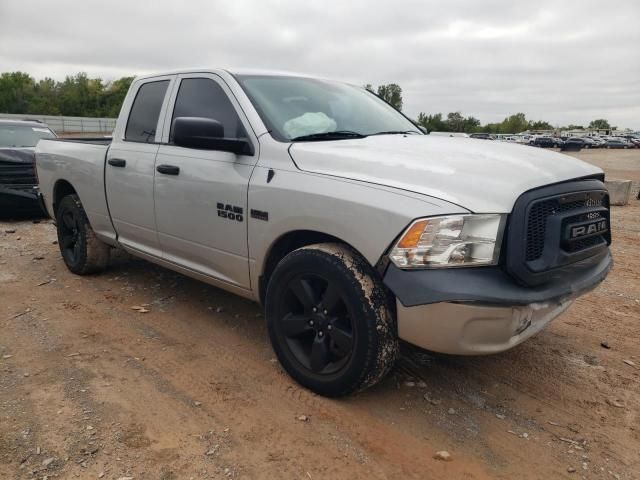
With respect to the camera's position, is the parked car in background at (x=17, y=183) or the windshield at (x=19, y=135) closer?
the parked car in background at (x=17, y=183)

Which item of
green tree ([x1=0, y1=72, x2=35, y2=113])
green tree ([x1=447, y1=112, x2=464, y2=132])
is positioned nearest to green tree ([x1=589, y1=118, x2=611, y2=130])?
green tree ([x1=447, y1=112, x2=464, y2=132])

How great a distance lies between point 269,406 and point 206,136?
1598 millimetres

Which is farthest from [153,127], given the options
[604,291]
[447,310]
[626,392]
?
[604,291]

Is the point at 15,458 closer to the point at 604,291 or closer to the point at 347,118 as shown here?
the point at 347,118

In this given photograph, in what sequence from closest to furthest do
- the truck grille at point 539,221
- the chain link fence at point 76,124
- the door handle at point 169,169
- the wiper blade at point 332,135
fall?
the truck grille at point 539,221 → the wiper blade at point 332,135 → the door handle at point 169,169 → the chain link fence at point 76,124

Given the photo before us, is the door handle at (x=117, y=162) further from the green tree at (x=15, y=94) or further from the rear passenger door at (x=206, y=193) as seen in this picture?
the green tree at (x=15, y=94)

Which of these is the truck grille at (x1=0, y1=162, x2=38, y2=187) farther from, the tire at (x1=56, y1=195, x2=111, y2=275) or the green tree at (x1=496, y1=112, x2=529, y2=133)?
the green tree at (x1=496, y1=112, x2=529, y2=133)

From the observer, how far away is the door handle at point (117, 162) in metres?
4.30

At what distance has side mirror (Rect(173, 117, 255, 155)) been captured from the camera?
10.3 ft

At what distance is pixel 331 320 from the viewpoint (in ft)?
9.42

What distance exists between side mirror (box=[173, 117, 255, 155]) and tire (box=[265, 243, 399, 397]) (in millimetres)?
793

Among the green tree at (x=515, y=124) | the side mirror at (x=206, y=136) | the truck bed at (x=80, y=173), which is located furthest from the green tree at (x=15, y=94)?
the green tree at (x=515, y=124)

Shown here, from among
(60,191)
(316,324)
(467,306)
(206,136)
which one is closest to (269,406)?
(316,324)

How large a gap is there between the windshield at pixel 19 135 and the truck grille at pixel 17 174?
2.13 feet
